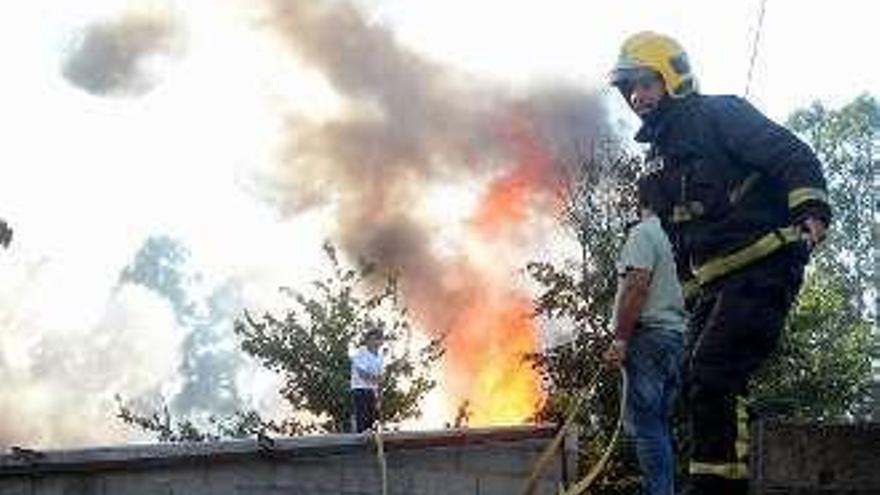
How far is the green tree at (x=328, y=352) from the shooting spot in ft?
92.3

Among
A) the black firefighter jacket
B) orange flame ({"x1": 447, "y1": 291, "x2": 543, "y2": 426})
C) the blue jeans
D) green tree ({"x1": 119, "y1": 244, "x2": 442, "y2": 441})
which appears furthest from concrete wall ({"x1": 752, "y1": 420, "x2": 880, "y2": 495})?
orange flame ({"x1": 447, "y1": 291, "x2": 543, "y2": 426})

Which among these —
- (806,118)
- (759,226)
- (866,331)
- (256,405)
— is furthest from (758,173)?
(256,405)

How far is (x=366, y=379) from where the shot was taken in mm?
17750

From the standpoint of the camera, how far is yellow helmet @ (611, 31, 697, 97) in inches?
240

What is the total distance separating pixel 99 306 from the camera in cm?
14338

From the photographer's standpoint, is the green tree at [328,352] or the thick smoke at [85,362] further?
the thick smoke at [85,362]

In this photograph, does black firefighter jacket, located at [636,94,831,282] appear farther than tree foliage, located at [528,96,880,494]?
No

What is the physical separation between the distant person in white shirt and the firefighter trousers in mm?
11862

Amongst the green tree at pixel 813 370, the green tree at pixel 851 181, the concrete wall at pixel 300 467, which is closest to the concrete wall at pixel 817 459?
the concrete wall at pixel 300 467

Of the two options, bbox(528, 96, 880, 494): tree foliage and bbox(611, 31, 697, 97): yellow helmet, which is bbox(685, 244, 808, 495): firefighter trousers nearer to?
bbox(611, 31, 697, 97): yellow helmet

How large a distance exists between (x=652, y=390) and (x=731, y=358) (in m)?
1.01

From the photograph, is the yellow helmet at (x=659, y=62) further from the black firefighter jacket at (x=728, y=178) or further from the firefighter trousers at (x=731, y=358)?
the firefighter trousers at (x=731, y=358)

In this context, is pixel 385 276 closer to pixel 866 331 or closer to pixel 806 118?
pixel 866 331

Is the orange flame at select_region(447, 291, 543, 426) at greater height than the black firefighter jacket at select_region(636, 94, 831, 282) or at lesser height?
greater
